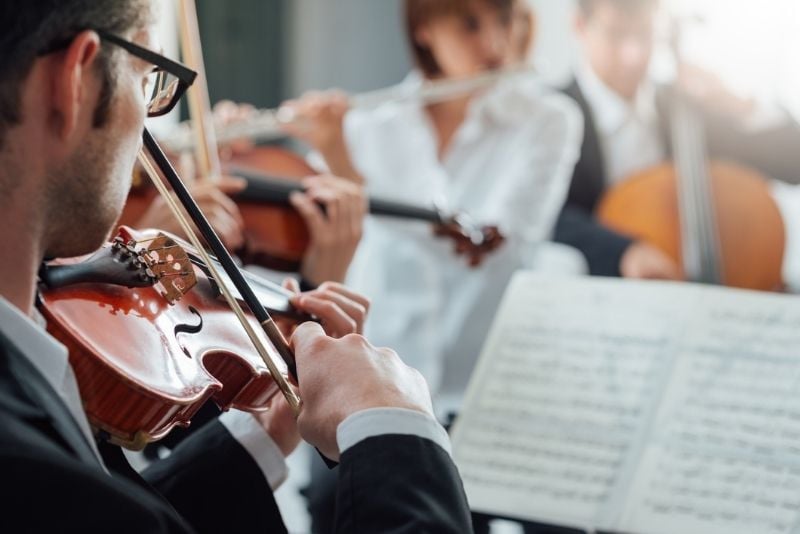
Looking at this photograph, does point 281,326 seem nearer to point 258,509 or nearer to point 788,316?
point 258,509

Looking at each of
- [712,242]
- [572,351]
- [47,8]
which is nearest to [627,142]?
[712,242]

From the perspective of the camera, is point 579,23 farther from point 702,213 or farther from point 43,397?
point 43,397

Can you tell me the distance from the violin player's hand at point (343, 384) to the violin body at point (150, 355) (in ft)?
0.22

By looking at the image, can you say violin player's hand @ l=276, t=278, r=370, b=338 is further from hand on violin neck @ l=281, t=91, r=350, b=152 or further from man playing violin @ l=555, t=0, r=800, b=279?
man playing violin @ l=555, t=0, r=800, b=279

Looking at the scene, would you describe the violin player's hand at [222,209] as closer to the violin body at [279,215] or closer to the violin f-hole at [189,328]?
the violin body at [279,215]

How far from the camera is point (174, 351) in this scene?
72 centimetres

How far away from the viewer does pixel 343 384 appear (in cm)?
67

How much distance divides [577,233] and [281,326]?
48.3 inches

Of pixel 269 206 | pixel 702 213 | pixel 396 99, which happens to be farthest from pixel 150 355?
pixel 702 213

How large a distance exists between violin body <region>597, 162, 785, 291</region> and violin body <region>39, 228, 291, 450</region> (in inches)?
55.1

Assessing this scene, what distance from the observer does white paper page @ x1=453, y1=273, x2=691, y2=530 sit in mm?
950

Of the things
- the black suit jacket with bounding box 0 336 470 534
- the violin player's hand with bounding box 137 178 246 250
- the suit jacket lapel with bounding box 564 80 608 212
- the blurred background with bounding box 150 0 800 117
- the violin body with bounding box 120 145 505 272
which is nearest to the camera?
the black suit jacket with bounding box 0 336 470 534

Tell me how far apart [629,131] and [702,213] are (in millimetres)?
325

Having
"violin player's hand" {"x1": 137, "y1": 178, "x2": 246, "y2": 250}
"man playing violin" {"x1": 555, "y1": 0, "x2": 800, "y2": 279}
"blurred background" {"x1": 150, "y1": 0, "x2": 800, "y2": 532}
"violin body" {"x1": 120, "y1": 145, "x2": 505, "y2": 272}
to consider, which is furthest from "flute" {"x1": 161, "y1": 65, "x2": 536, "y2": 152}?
"blurred background" {"x1": 150, "y1": 0, "x2": 800, "y2": 532}
